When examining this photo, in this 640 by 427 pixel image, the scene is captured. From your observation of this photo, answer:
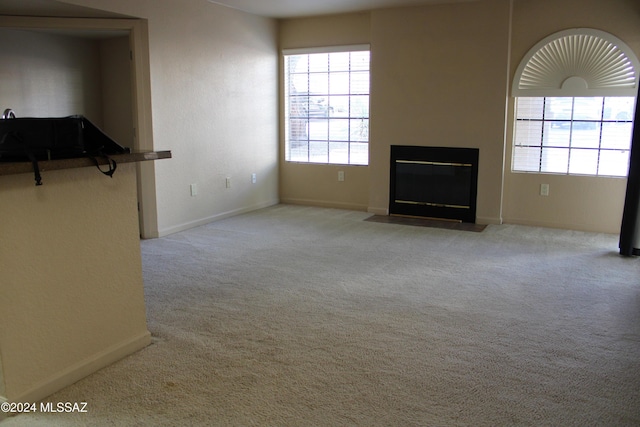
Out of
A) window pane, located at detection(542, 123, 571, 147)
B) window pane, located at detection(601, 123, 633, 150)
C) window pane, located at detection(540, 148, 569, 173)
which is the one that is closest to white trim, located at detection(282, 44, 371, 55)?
window pane, located at detection(542, 123, 571, 147)

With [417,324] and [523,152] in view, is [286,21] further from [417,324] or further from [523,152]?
[417,324]

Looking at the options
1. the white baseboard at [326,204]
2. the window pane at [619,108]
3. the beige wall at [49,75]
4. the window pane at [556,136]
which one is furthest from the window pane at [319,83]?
the window pane at [619,108]

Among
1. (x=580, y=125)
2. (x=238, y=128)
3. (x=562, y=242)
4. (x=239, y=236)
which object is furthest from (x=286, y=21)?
(x=562, y=242)

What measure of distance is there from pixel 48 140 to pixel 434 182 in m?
4.75

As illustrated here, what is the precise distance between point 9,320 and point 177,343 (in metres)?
0.93

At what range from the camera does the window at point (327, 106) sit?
6.83 meters

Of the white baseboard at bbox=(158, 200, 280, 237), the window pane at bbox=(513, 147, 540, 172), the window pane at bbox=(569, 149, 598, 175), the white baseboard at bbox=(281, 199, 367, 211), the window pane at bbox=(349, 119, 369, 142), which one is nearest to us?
the white baseboard at bbox=(158, 200, 280, 237)

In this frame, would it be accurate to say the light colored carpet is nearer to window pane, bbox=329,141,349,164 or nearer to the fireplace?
the fireplace

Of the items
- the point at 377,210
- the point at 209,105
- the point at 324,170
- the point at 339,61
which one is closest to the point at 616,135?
the point at 377,210

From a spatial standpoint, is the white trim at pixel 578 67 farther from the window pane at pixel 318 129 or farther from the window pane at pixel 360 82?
the window pane at pixel 318 129

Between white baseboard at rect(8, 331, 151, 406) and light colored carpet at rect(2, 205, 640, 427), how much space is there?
45 millimetres

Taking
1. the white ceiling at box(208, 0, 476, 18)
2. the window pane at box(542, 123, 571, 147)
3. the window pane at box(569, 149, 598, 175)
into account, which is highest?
the white ceiling at box(208, 0, 476, 18)

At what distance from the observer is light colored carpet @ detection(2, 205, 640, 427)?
7.60 ft

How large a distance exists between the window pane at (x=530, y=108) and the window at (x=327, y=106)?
6.18 ft
